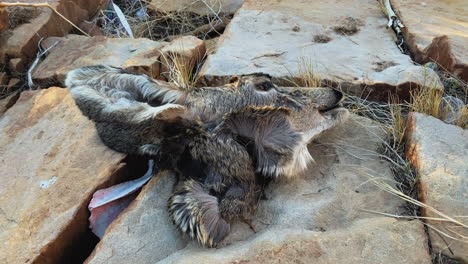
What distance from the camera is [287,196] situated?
222 centimetres

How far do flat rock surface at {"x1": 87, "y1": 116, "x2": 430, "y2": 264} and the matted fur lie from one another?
3.7 inches

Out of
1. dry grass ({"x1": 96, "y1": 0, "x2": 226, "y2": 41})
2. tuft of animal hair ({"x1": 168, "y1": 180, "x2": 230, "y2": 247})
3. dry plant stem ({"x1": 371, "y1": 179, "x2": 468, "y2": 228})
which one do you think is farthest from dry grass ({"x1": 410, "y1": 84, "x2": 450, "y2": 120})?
dry grass ({"x1": 96, "y1": 0, "x2": 226, "y2": 41})

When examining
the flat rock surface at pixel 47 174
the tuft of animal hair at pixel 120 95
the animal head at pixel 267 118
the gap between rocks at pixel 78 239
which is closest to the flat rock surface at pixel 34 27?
the flat rock surface at pixel 47 174

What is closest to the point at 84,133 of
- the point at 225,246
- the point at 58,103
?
the point at 58,103

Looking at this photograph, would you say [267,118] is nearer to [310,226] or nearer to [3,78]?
[310,226]

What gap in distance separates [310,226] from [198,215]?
52 centimetres

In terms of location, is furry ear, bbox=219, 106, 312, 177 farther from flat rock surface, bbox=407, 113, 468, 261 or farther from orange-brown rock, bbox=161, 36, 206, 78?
orange-brown rock, bbox=161, 36, 206, 78

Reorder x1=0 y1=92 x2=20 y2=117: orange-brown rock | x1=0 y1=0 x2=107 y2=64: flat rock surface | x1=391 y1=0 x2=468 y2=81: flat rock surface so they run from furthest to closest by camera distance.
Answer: x1=0 y1=0 x2=107 y2=64: flat rock surface → x1=0 y1=92 x2=20 y2=117: orange-brown rock → x1=391 y1=0 x2=468 y2=81: flat rock surface

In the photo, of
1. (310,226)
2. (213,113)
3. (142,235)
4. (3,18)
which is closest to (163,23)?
(3,18)

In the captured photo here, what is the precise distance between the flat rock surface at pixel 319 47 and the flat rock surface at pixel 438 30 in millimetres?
165

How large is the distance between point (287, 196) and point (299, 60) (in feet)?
4.46

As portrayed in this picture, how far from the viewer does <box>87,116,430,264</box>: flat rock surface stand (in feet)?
6.02

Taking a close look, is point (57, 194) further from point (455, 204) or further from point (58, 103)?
point (455, 204)

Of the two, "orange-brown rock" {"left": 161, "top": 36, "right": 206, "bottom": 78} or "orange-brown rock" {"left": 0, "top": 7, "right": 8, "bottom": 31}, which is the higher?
"orange-brown rock" {"left": 0, "top": 7, "right": 8, "bottom": 31}
